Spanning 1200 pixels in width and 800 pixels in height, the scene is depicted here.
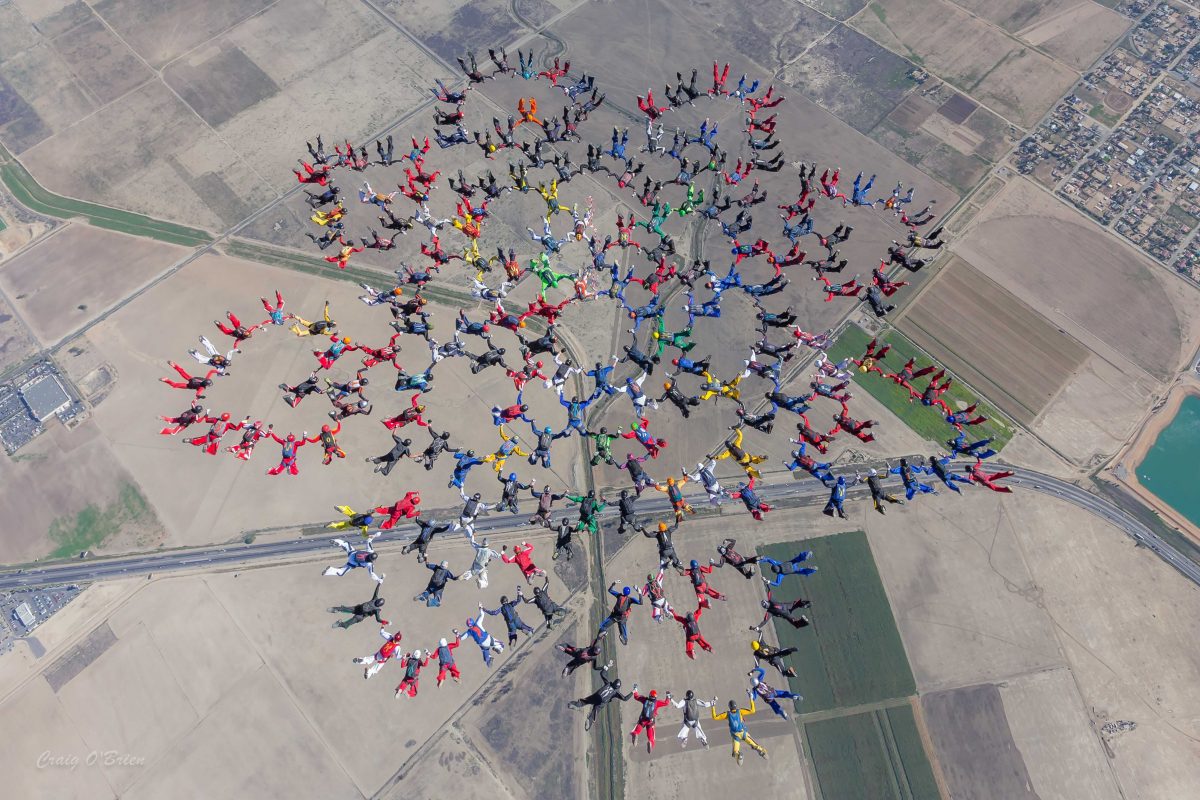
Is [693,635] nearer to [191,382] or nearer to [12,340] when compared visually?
[191,382]

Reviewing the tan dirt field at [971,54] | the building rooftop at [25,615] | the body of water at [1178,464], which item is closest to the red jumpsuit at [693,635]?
the body of water at [1178,464]

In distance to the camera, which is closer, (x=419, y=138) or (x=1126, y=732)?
(x=1126, y=732)

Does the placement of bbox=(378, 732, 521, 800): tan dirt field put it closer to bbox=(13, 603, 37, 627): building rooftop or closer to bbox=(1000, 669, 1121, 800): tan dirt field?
bbox=(13, 603, 37, 627): building rooftop

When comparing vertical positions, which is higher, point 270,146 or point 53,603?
point 270,146

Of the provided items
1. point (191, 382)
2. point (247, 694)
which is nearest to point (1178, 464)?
point (247, 694)

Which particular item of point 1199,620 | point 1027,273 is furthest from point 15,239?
point 1199,620

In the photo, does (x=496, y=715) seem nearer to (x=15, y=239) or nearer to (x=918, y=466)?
(x=918, y=466)
